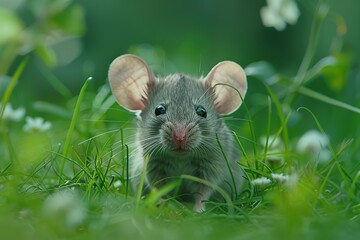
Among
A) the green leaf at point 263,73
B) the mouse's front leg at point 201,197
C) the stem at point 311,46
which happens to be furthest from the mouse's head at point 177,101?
the stem at point 311,46

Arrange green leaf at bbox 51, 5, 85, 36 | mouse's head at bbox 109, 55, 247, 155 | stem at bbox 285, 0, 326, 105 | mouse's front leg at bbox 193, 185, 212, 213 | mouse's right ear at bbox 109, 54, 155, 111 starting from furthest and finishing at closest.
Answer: green leaf at bbox 51, 5, 85, 36, stem at bbox 285, 0, 326, 105, mouse's right ear at bbox 109, 54, 155, 111, mouse's head at bbox 109, 55, 247, 155, mouse's front leg at bbox 193, 185, 212, 213

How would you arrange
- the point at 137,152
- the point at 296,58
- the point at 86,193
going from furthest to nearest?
the point at 296,58
the point at 137,152
the point at 86,193

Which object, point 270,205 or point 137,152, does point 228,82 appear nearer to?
point 137,152

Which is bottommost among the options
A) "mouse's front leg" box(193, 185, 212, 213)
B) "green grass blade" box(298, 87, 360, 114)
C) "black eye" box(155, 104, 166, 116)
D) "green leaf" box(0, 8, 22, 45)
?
"mouse's front leg" box(193, 185, 212, 213)

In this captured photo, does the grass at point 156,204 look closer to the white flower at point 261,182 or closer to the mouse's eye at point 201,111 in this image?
the white flower at point 261,182

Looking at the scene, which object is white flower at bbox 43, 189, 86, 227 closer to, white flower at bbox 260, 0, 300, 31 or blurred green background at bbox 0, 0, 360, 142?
white flower at bbox 260, 0, 300, 31

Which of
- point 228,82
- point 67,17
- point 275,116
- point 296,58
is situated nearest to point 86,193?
point 228,82

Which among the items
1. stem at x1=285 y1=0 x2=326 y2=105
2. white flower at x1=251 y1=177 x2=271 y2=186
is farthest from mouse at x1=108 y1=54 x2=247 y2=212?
stem at x1=285 y1=0 x2=326 y2=105
